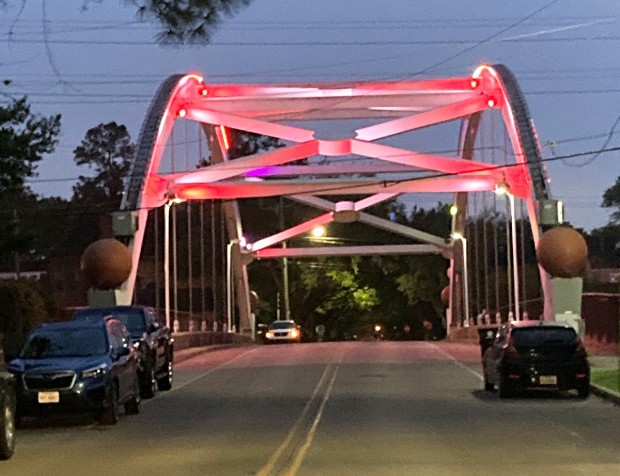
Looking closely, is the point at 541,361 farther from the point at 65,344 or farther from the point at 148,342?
the point at 65,344

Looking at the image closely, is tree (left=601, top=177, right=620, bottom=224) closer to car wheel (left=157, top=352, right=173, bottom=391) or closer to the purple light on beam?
the purple light on beam

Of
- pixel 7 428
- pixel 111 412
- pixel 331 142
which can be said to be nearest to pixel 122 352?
pixel 111 412

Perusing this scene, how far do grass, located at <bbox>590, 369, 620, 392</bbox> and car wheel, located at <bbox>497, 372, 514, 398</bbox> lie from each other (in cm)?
210

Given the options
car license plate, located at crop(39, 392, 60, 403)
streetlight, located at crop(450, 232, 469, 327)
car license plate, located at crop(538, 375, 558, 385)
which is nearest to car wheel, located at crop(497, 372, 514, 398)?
car license plate, located at crop(538, 375, 558, 385)

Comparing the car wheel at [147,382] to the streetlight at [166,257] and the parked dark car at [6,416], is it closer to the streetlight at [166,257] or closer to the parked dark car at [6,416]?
the parked dark car at [6,416]

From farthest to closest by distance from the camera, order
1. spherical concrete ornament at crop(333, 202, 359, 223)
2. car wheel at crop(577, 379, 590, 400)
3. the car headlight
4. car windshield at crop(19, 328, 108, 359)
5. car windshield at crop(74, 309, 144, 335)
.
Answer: spherical concrete ornament at crop(333, 202, 359, 223) < car windshield at crop(74, 309, 144, 335) < car wheel at crop(577, 379, 590, 400) < car windshield at crop(19, 328, 108, 359) < the car headlight

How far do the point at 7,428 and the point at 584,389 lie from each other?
12662 millimetres

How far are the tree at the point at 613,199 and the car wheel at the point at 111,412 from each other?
98144 mm

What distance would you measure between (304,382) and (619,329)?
35.7ft

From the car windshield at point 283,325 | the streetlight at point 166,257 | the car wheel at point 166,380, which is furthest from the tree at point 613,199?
the car wheel at point 166,380

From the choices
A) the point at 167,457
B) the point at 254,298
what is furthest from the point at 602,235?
the point at 167,457

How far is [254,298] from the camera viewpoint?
266 feet

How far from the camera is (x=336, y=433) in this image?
17641mm

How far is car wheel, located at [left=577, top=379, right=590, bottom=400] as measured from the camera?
23.8 meters
